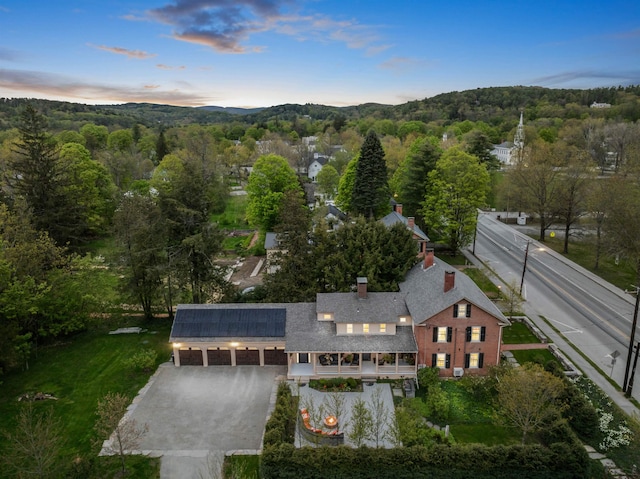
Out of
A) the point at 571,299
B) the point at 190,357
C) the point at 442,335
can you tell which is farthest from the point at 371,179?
the point at 190,357

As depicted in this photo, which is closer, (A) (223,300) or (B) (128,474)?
(B) (128,474)

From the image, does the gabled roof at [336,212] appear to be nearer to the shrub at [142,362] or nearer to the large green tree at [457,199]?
the large green tree at [457,199]

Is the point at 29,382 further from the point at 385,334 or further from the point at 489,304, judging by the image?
the point at 489,304

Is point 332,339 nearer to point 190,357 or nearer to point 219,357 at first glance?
point 219,357

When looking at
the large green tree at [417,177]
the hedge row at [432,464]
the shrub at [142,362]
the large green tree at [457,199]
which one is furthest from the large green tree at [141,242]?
the large green tree at [417,177]

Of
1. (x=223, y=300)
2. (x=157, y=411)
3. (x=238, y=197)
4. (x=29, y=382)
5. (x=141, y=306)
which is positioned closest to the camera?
(x=157, y=411)

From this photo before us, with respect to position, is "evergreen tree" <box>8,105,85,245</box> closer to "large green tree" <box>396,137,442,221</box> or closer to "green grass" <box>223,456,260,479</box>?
"green grass" <box>223,456,260,479</box>

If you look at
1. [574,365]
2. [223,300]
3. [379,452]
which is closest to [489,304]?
[574,365]
